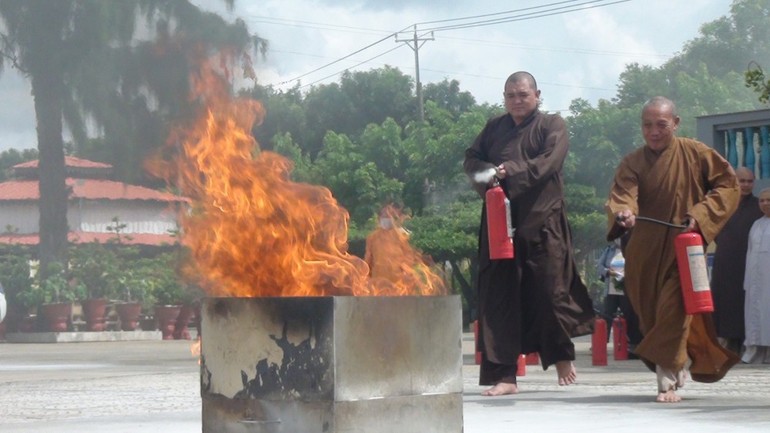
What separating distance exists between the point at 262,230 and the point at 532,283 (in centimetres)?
313

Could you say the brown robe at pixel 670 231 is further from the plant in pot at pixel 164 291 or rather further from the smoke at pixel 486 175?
the plant in pot at pixel 164 291

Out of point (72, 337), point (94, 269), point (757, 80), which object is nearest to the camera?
point (757, 80)

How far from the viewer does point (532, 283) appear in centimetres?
879

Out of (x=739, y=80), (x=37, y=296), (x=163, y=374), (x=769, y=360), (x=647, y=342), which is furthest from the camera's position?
(x=739, y=80)

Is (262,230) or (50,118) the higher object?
(50,118)

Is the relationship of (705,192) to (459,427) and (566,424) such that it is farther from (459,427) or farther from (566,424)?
(459,427)

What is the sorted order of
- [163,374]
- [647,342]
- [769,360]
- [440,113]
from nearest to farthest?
[647,342], [163,374], [769,360], [440,113]

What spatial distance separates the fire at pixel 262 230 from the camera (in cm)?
591

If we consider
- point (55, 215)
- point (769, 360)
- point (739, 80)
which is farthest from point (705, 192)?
point (739, 80)

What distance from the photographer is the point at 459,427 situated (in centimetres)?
585

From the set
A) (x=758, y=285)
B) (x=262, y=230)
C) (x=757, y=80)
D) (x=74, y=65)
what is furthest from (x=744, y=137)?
(x=74, y=65)

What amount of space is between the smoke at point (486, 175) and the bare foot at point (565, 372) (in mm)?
1191

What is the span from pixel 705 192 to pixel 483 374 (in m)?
1.72

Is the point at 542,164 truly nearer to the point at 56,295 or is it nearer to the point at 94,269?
the point at 56,295
